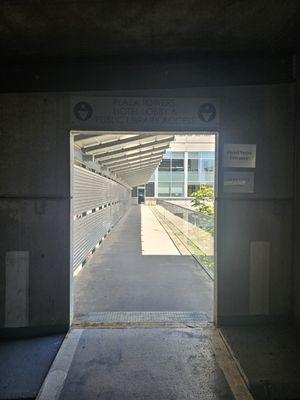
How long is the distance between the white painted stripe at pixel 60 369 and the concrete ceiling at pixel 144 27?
3139mm

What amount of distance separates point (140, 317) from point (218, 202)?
180 centimetres

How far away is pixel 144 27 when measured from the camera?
2932mm

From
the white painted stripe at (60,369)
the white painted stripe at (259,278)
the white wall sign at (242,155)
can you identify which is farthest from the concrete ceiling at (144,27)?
the white painted stripe at (60,369)

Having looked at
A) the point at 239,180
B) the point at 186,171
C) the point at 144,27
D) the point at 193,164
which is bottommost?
the point at 239,180

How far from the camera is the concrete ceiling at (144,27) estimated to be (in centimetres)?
265

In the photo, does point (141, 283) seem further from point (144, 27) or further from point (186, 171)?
point (186, 171)

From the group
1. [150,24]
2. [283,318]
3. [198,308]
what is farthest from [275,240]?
[150,24]

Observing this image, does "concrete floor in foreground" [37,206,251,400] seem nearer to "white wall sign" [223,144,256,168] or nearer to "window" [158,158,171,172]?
"white wall sign" [223,144,256,168]

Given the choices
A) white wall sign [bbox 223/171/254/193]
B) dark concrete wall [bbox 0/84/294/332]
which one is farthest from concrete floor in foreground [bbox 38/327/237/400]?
white wall sign [bbox 223/171/254/193]

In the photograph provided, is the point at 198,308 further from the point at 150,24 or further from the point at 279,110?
the point at 150,24

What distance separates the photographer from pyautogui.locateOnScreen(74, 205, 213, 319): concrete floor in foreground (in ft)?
14.8

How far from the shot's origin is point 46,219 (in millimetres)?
3508

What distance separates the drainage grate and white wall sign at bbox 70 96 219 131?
2.36 m

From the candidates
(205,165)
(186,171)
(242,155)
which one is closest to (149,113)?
(242,155)
